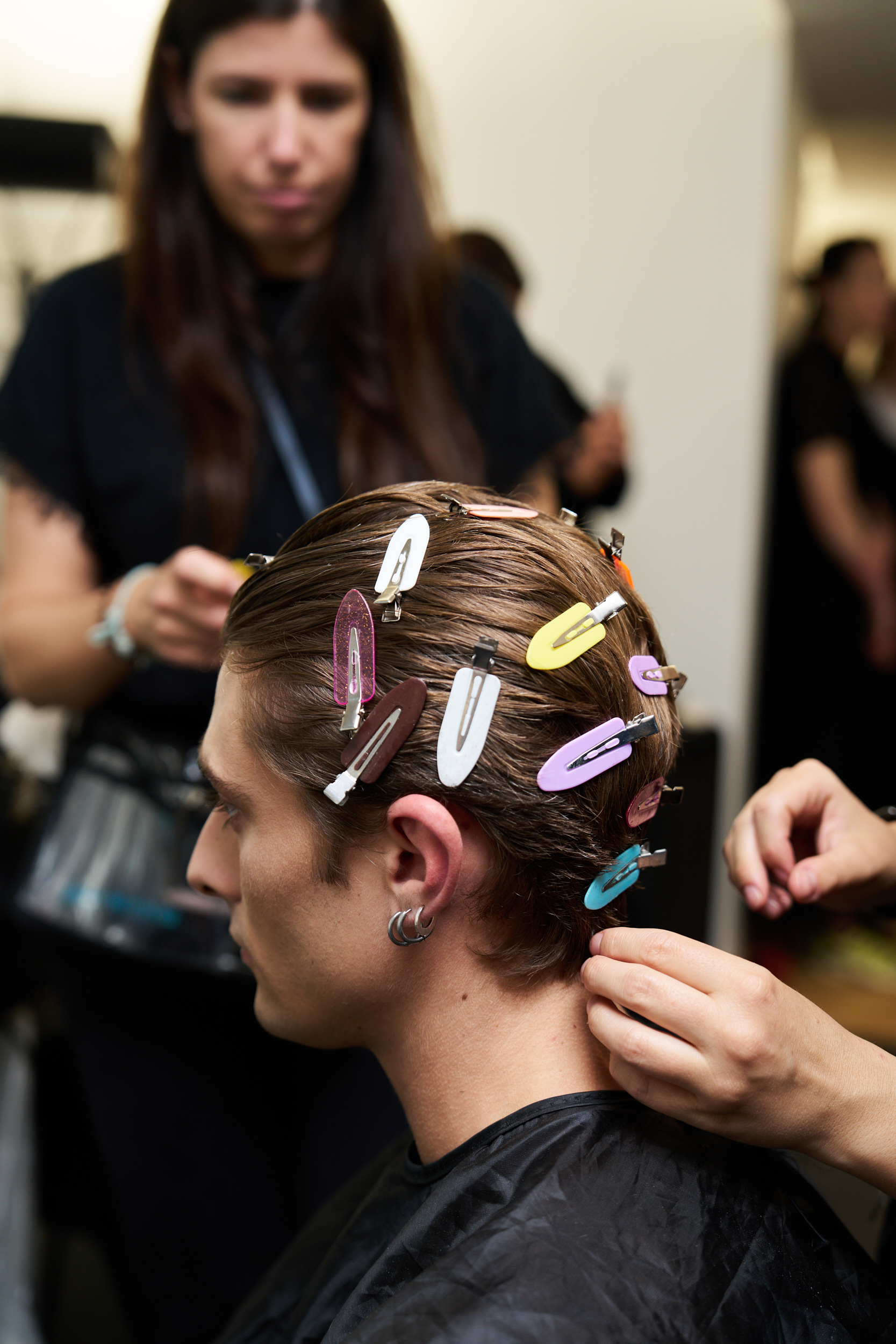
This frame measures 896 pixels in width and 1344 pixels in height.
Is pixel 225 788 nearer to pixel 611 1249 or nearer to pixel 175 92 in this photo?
pixel 611 1249

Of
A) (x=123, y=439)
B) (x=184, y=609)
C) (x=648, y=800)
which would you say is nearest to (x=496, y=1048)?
(x=648, y=800)

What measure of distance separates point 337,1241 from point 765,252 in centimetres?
267

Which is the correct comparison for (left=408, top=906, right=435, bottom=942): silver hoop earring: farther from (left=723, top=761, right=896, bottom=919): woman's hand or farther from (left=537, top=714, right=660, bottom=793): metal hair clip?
(left=723, top=761, right=896, bottom=919): woman's hand

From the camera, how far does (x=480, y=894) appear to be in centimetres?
82

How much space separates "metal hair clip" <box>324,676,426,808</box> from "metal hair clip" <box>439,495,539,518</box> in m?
0.14

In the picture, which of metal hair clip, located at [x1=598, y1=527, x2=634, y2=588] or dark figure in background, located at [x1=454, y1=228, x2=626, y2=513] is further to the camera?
dark figure in background, located at [x1=454, y1=228, x2=626, y2=513]

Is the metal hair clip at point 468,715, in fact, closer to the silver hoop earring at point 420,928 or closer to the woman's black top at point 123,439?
the silver hoop earring at point 420,928

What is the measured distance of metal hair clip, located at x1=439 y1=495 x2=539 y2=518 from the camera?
0.83m

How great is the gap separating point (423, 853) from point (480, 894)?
7 cm

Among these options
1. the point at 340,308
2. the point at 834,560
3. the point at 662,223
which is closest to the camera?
the point at 340,308

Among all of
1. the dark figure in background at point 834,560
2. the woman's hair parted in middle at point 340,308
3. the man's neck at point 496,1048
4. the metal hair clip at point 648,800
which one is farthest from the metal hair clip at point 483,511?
the dark figure in background at point 834,560

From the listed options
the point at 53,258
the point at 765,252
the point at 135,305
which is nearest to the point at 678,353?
the point at 765,252

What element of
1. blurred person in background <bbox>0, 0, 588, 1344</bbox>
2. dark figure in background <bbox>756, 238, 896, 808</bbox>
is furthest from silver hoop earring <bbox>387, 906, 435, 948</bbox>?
dark figure in background <bbox>756, 238, 896, 808</bbox>

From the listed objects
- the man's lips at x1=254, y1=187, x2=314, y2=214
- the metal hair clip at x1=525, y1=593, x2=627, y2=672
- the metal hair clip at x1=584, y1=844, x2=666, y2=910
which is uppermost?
the man's lips at x1=254, y1=187, x2=314, y2=214
